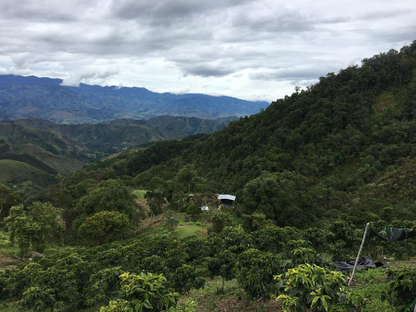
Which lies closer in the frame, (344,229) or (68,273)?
(68,273)

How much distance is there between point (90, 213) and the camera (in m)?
A: 27.1

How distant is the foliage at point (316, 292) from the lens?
4.76 meters

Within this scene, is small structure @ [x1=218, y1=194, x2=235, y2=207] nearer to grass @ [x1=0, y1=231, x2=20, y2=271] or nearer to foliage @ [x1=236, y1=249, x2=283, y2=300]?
grass @ [x1=0, y1=231, x2=20, y2=271]

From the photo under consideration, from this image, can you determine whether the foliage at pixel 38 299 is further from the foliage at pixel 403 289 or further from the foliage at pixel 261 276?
the foliage at pixel 403 289

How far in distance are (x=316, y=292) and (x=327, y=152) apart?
5047 centimetres

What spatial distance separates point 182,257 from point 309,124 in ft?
171

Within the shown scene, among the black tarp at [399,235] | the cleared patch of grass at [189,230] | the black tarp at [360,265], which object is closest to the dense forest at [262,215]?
the black tarp at [360,265]

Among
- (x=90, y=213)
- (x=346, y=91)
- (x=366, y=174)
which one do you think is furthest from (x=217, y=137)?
(x=90, y=213)

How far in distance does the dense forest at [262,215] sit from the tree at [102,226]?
0.12m

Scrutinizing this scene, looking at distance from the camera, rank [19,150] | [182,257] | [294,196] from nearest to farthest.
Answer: [182,257], [294,196], [19,150]

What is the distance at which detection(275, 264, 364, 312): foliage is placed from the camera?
15.6 feet

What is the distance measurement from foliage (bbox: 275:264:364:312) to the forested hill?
65.5 ft

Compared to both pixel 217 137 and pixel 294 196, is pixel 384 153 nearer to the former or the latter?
pixel 294 196

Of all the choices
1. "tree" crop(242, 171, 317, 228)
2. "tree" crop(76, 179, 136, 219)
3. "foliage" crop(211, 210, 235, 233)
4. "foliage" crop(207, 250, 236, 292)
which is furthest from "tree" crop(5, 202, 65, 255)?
"tree" crop(242, 171, 317, 228)
